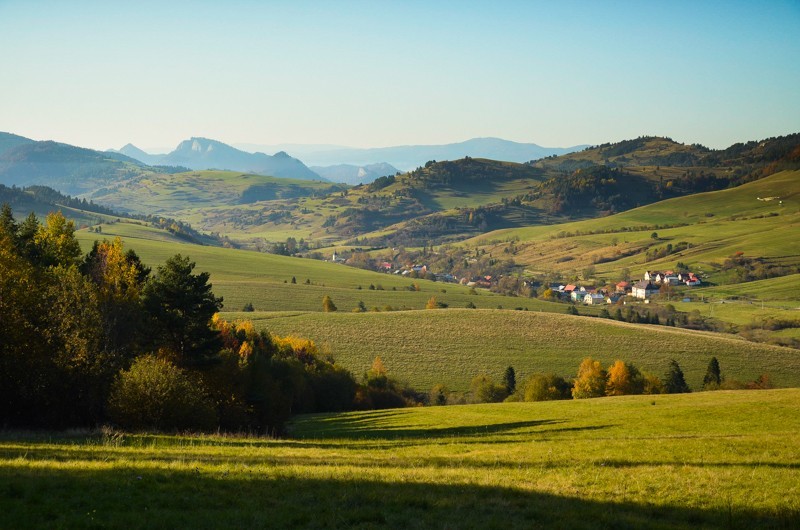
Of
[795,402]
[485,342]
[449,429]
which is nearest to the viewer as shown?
[795,402]

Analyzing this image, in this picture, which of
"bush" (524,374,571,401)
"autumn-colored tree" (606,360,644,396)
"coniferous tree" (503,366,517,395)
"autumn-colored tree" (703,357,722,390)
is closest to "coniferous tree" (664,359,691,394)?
"autumn-colored tree" (703,357,722,390)

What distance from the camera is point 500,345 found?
303 feet

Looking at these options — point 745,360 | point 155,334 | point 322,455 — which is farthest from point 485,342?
point 322,455

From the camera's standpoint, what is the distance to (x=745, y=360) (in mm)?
82562

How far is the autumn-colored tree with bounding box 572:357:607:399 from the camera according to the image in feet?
231

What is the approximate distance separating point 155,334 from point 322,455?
83.7 feet

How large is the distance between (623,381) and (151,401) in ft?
185

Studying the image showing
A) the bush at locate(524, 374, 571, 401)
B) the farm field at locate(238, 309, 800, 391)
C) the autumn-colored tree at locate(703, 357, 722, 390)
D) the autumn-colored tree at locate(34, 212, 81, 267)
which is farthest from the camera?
the farm field at locate(238, 309, 800, 391)

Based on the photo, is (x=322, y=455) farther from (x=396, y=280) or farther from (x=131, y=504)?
(x=396, y=280)

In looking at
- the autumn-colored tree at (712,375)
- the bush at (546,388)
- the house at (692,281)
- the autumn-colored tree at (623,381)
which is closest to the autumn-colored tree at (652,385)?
the autumn-colored tree at (623,381)

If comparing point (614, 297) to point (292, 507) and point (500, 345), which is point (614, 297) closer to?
point (500, 345)

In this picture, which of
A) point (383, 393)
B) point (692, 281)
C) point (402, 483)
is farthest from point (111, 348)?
point (692, 281)

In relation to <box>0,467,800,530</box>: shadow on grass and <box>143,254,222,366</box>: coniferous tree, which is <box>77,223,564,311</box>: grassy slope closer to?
<box>143,254,222,366</box>: coniferous tree

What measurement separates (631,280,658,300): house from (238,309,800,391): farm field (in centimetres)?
7709
